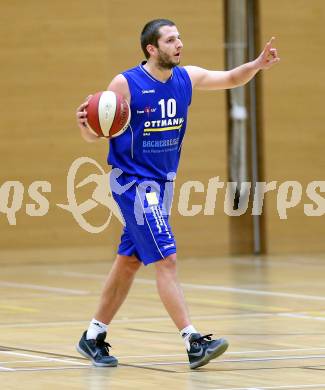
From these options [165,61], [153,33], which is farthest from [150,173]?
[153,33]

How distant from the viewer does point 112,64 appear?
16.8 metres

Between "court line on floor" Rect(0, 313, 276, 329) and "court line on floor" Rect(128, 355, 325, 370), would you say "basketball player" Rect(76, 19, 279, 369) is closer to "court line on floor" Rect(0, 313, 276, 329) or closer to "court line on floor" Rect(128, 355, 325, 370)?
"court line on floor" Rect(128, 355, 325, 370)

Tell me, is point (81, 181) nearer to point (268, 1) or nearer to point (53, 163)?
point (53, 163)

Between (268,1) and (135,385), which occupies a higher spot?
(268,1)

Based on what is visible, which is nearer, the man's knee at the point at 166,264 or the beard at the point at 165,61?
the man's knee at the point at 166,264

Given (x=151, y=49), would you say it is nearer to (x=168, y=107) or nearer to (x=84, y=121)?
(x=168, y=107)

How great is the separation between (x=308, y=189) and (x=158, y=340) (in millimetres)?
9829

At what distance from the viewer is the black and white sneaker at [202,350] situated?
672cm

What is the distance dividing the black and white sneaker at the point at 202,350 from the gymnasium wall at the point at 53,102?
31.3 ft

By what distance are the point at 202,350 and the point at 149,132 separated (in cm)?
133

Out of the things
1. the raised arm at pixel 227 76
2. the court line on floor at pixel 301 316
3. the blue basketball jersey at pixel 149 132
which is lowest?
the court line on floor at pixel 301 316

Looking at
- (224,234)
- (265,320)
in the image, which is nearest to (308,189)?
(224,234)

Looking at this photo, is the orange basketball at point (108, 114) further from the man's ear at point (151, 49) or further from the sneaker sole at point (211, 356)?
the sneaker sole at point (211, 356)

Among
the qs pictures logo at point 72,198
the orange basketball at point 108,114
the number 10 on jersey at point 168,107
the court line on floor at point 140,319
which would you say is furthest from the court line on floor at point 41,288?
the orange basketball at point 108,114
